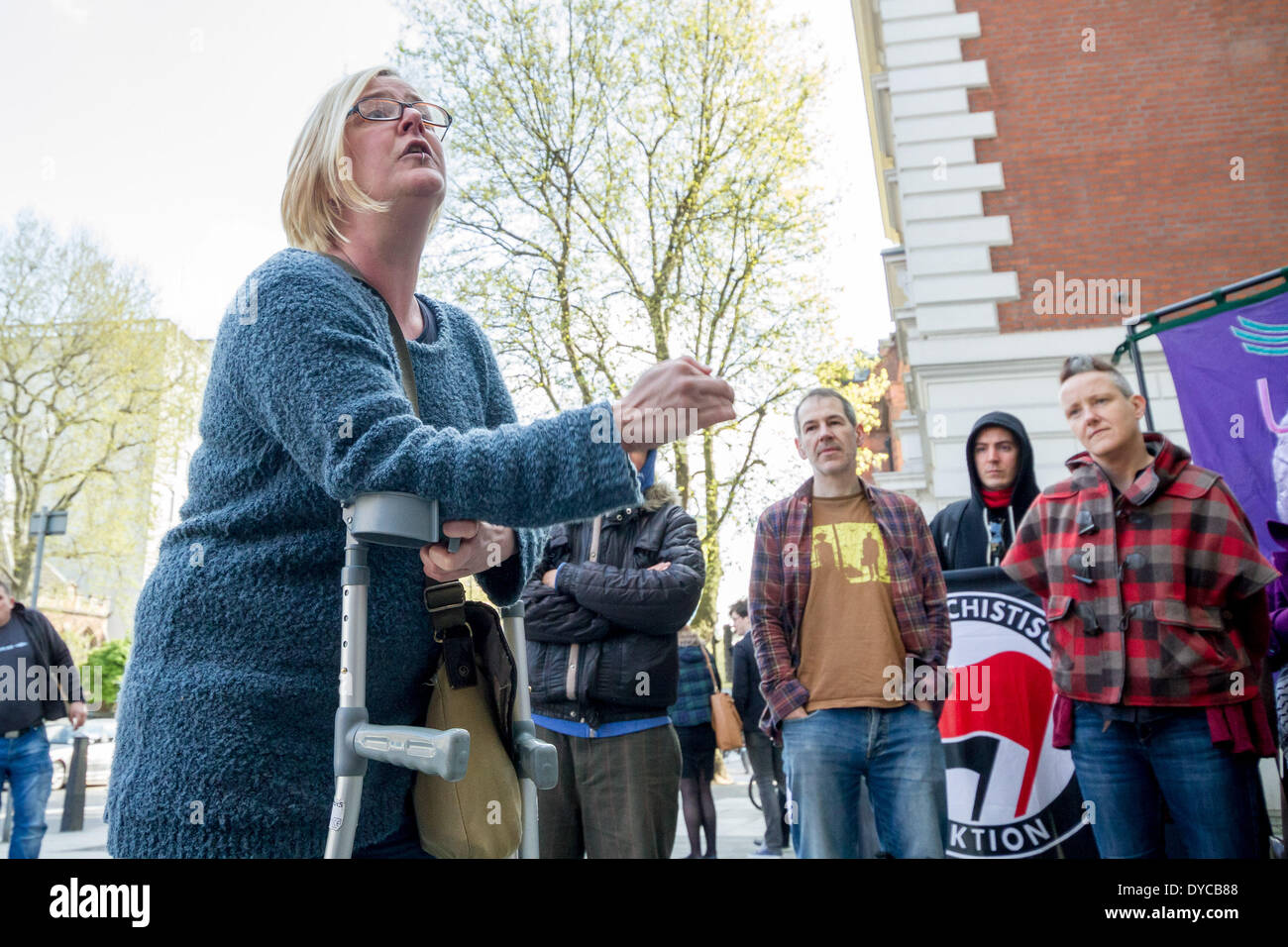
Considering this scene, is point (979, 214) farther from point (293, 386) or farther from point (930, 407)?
point (293, 386)

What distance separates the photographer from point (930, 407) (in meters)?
10.8

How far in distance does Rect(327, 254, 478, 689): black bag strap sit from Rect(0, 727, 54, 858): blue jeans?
6.65 m

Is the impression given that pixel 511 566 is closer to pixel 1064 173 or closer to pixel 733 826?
pixel 733 826

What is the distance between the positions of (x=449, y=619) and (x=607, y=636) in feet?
8.80

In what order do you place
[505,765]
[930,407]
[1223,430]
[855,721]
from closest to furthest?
[505,765], [855,721], [1223,430], [930,407]

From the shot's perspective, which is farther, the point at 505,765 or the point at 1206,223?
the point at 1206,223

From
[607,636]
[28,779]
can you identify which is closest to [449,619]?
[607,636]

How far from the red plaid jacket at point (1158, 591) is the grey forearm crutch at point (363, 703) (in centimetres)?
291

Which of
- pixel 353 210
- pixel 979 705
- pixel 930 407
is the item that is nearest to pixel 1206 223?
pixel 930 407

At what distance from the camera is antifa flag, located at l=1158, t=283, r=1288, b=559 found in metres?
5.23

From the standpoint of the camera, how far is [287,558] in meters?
1.29

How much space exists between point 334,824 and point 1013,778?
3996 millimetres

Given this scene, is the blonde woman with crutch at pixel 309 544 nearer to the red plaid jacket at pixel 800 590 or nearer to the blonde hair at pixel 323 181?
the blonde hair at pixel 323 181

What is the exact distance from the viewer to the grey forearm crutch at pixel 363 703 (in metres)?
1.11
